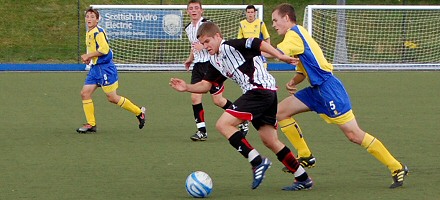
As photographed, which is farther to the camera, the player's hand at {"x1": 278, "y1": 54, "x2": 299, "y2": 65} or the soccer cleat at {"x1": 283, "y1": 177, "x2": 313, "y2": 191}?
the soccer cleat at {"x1": 283, "y1": 177, "x2": 313, "y2": 191}

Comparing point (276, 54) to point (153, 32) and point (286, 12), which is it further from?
point (153, 32)

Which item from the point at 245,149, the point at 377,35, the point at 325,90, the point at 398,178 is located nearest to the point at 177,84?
the point at 245,149

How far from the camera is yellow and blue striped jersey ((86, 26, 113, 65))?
11.4 meters

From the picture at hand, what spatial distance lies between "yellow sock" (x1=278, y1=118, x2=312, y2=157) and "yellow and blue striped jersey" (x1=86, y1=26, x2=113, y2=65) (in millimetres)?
3894

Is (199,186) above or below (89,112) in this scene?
above

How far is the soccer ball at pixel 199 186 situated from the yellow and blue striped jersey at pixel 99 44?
15.1 ft

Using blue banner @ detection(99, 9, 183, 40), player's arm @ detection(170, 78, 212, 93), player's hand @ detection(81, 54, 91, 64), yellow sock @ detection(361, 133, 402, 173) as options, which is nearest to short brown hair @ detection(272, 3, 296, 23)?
player's arm @ detection(170, 78, 212, 93)

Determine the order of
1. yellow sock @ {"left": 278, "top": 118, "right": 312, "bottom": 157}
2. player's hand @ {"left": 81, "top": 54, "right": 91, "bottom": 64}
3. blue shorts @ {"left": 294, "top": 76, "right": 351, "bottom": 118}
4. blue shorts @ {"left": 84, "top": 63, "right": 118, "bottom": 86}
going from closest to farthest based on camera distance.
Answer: blue shorts @ {"left": 294, "top": 76, "right": 351, "bottom": 118}
yellow sock @ {"left": 278, "top": 118, "right": 312, "bottom": 157}
player's hand @ {"left": 81, "top": 54, "right": 91, "bottom": 64}
blue shorts @ {"left": 84, "top": 63, "right": 118, "bottom": 86}

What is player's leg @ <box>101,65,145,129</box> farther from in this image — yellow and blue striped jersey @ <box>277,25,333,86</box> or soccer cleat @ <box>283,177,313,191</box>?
soccer cleat @ <box>283,177,313,191</box>

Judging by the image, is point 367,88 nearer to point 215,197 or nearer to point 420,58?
point 420,58

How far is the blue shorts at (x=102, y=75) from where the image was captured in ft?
37.9

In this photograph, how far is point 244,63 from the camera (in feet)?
24.5

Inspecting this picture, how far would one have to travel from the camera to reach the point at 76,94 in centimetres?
1589

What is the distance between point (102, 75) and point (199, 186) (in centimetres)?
478
